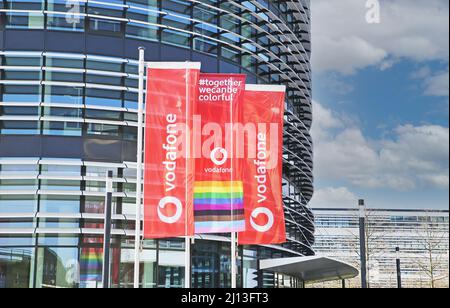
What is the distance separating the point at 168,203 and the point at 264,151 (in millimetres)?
5081

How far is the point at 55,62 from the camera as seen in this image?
28.4 m

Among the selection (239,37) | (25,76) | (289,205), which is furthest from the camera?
(289,205)

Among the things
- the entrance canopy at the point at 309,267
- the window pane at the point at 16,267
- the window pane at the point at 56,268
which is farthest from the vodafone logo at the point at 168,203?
the entrance canopy at the point at 309,267

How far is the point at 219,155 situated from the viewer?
81.9 feet

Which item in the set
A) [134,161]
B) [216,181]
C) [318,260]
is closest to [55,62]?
[134,161]

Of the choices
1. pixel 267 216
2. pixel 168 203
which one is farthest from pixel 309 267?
pixel 168 203

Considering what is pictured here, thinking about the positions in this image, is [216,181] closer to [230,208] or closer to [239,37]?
[230,208]

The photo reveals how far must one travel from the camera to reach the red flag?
24328 mm

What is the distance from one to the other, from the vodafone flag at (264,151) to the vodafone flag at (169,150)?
9.55 feet

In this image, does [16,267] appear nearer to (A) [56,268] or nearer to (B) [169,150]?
(A) [56,268]

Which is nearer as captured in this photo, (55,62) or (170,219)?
(170,219)

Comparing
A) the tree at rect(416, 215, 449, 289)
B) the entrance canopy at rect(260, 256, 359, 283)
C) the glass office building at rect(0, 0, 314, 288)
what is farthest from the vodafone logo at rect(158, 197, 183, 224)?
the tree at rect(416, 215, 449, 289)

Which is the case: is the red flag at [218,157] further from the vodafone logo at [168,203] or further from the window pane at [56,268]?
the window pane at [56,268]
